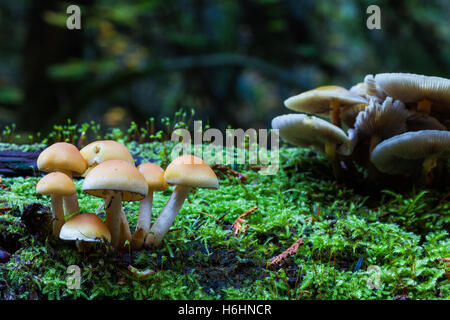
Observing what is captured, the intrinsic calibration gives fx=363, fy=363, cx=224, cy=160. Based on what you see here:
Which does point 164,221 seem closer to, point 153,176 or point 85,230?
point 153,176

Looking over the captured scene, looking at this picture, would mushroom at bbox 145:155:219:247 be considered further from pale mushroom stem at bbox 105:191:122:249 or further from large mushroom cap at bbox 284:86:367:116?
large mushroom cap at bbox 284:86:367:116

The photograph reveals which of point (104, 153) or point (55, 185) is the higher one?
point (104, 153)

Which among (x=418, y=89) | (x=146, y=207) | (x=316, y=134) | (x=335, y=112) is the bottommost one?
(x=146, y=207)

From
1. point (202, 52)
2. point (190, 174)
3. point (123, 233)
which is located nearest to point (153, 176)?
point (190, 174)

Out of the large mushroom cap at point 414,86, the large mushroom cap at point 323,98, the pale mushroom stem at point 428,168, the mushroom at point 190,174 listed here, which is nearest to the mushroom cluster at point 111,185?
the mushroom at point 190,174

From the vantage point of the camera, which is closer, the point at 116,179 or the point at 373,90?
the point at 116,179
